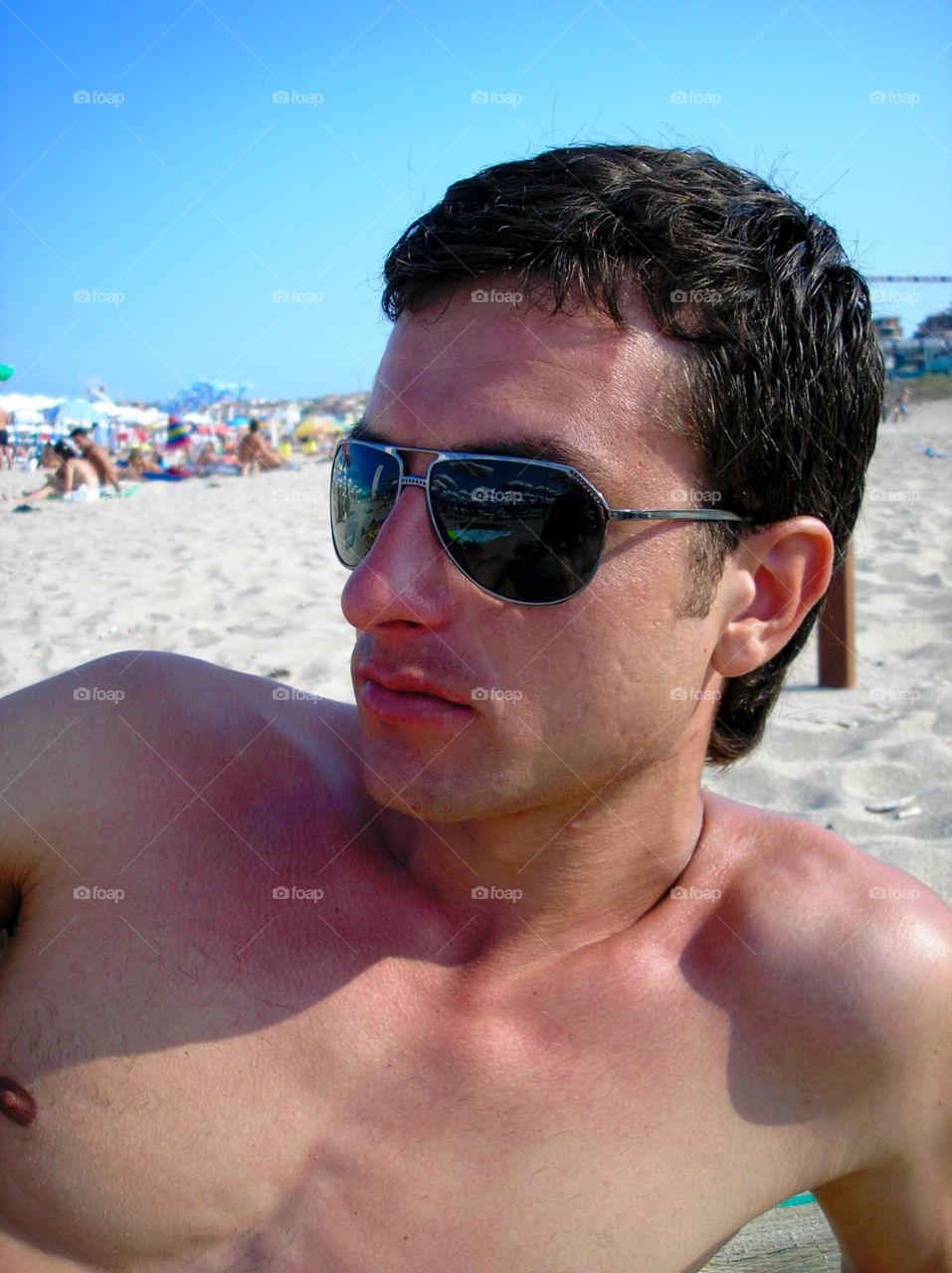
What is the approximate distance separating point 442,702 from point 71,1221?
73 cm

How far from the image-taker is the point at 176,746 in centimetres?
142

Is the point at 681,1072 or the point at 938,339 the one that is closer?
the point at 681,1072

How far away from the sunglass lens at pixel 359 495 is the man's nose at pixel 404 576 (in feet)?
0.13

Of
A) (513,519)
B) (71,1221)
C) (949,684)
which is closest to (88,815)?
(71,1221)

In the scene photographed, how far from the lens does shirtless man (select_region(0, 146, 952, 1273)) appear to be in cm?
122

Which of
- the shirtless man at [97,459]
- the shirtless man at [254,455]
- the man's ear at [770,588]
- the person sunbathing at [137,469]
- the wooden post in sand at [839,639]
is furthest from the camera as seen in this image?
the shirtless man at [254,455]

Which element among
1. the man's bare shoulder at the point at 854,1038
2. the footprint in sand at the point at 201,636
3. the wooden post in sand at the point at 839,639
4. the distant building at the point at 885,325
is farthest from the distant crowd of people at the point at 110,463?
the man's bare shoulder at the point at 854,1038

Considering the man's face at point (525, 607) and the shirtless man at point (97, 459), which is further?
the shirtless man at point (97, 459)

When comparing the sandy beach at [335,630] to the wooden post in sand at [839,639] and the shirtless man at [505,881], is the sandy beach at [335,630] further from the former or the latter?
the shirtless man at [505,881]

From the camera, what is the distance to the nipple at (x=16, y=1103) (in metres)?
1.19

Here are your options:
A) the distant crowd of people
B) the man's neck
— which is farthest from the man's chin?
the distant crowd of people

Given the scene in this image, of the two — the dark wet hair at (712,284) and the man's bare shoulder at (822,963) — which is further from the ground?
the dark wet hair at (712,284)

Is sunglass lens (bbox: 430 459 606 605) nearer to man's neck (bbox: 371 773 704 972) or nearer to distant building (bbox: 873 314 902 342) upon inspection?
man's neck (bbox: 371 773 704 972)

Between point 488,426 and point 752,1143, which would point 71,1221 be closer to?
point 752,1143
